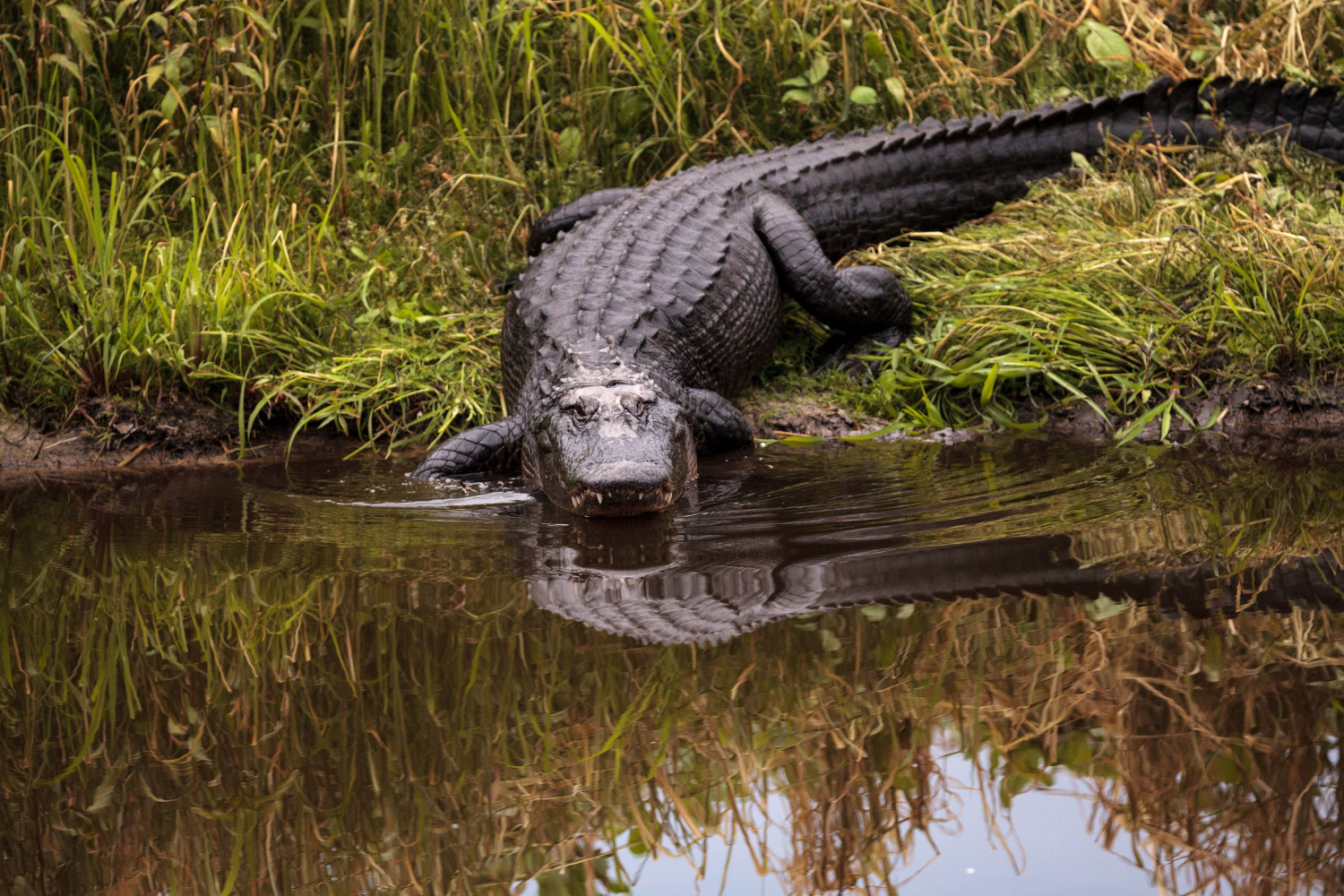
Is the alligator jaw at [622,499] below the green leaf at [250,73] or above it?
below

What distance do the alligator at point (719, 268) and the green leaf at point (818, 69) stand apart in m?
0.35

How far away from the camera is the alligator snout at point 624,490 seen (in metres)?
3.10

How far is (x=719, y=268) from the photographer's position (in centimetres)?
445

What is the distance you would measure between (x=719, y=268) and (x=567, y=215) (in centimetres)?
113

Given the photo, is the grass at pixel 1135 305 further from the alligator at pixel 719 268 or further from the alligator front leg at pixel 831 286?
the alligator at pixel 719 268

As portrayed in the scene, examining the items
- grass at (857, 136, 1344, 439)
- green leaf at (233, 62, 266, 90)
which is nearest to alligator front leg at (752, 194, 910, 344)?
grass at (857, 136, 1344, 439)

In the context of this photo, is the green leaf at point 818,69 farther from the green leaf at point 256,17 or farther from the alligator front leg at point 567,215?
the green leaf at point 256,17

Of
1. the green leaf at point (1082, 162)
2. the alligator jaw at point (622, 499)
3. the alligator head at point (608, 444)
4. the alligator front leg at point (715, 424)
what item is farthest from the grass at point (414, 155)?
the alligator jaw at point (622, 499)

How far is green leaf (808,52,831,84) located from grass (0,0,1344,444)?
0.06 feet

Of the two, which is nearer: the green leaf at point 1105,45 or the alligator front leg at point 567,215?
the alligator front leg at point 567,215

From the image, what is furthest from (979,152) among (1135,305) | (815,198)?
(1135,305)

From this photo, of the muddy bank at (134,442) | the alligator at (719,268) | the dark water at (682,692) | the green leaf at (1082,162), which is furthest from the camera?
the green leaf at (1082,162)

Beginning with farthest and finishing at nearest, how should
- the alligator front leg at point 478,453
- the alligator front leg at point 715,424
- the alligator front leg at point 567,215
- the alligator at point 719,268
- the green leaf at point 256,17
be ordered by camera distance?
the alligator front leg at point 567,215
the green leaf at point 256,17
the alligator front leg at point 715,424
the alligator front leg at point 478,453
the alligator at point 719,268

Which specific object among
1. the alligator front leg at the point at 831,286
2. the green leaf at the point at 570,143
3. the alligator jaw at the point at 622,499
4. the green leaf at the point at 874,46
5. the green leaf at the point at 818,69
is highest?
the green leaf at the point at 874,46
